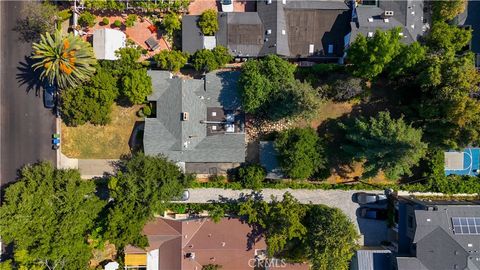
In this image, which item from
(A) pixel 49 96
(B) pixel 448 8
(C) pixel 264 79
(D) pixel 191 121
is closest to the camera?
(C) pixel 264 79

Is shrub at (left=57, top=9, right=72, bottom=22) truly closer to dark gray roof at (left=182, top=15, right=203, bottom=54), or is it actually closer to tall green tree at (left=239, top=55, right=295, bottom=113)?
dark gray roof at (left=182, top=15, right=203, bottom=54)

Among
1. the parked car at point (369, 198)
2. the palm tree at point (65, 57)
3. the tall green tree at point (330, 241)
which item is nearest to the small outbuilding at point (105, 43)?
the palm tree at point (65, 57)

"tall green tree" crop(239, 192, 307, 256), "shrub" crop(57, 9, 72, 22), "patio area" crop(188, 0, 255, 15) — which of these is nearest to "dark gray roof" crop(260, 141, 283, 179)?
"tall green tree" crop(239, 192, 307, 256)

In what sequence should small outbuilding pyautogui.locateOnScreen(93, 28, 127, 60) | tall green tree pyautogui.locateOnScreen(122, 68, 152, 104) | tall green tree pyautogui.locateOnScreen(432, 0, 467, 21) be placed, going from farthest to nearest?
small outbuilding pyautogui.locateOnScreen(93, 28, 127, 60) < tall green tree pyautogui.locateOnScreen(432, 0, 467, 21) < tall green tree pyautogui.locateOnScreen(122, 68, 152, 104)

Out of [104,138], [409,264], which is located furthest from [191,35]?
[409,264]

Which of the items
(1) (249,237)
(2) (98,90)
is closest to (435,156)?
(1) (249,237)

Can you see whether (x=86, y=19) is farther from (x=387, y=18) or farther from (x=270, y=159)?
(x=387, y=18)

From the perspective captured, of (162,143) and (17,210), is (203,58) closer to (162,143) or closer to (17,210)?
(162,143)
